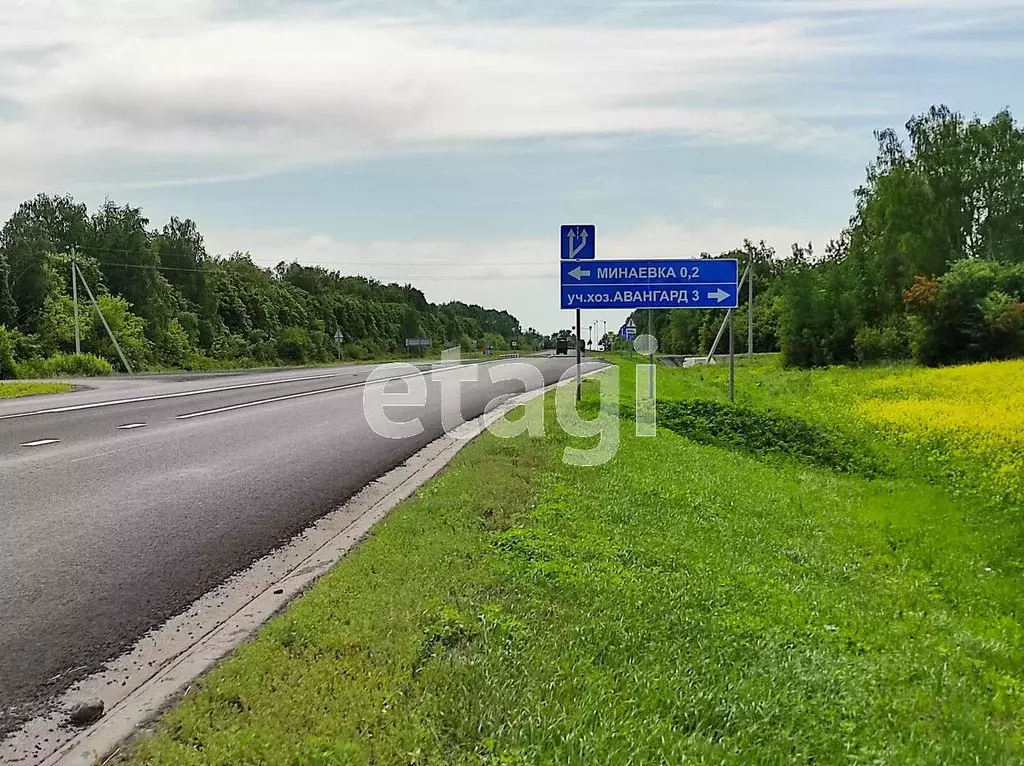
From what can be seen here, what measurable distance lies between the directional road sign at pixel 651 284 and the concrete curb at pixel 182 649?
35.0ft

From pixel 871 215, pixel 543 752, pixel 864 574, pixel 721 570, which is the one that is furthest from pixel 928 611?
pixel 871 215

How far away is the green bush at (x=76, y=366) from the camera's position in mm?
39156

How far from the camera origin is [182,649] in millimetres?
4293

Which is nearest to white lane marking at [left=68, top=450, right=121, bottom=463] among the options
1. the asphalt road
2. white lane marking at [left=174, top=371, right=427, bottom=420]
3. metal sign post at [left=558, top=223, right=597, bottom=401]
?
the asphalt road

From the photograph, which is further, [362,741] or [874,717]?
[874,717]

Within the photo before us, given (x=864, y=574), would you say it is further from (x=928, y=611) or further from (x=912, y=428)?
(x=912, y=428)

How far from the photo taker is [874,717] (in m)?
4.01

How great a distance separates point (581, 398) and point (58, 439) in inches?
419

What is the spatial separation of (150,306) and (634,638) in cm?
5648

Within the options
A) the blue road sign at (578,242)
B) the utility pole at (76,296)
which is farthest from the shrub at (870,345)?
the utility pole at (76,296)

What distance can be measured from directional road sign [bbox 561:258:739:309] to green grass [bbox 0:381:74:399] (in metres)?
15.1

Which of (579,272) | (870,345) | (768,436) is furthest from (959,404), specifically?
(870,345)

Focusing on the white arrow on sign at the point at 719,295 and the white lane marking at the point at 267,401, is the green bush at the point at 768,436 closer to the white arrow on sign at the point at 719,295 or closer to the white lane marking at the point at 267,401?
the white arrow on sign at the point at 719,295

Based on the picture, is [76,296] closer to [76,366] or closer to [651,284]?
[76,366]
